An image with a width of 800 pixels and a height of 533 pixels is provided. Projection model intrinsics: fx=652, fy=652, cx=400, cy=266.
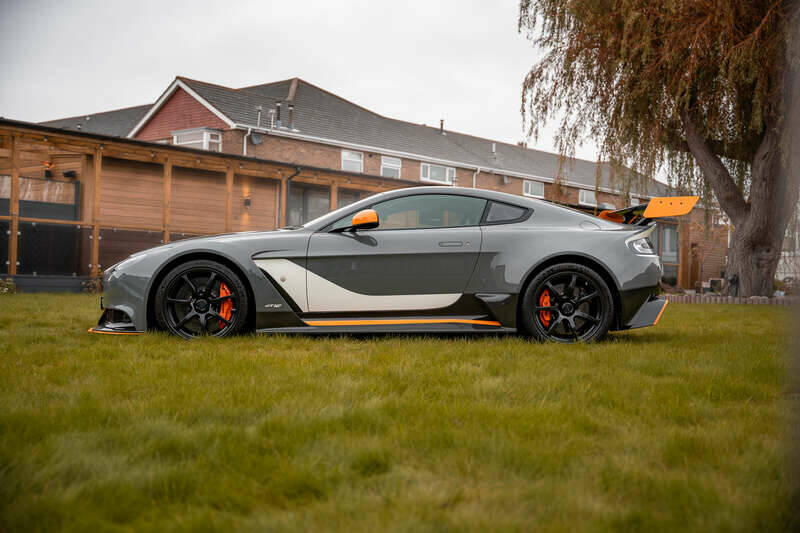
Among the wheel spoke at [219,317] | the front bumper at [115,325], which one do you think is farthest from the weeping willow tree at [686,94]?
the front bumper at [115,325]

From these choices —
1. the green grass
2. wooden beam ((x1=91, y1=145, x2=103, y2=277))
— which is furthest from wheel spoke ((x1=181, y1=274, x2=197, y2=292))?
wooden beam ((x1=91, y1=145, x2=103, y2=277))

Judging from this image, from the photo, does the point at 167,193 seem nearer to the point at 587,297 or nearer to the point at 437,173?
the point at 587,297

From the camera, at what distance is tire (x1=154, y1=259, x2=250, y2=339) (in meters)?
5.29

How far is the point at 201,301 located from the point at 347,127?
75.9ft

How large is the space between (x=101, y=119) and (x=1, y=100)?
3494 centimetres

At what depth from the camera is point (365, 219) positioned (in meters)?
5.16

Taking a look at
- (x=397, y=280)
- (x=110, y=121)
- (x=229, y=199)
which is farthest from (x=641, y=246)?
(x=110, y=121)

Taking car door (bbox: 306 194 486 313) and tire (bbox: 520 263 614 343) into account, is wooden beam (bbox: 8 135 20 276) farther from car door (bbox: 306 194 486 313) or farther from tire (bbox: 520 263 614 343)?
tire (bbox: 520 263 614 343)

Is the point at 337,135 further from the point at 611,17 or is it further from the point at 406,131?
the point at 611,17

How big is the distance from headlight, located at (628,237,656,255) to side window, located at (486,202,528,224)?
929 millimetres

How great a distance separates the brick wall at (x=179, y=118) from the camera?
80.2ft

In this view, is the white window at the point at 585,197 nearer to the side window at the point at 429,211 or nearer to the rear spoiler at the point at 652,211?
the rear spoiler at the point at 652,211

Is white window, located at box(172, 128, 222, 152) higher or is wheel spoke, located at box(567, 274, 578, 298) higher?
white window, located at box(172, 128, 222, 152)

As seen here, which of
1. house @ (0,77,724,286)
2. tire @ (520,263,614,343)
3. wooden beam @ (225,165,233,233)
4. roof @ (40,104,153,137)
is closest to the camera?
tire @ (520,263,614,343)
